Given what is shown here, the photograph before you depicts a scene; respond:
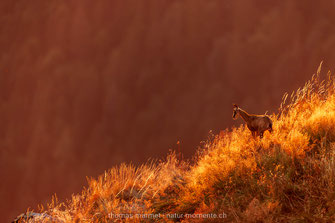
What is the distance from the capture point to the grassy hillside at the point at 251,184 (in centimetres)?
454

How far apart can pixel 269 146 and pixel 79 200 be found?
4305 mm

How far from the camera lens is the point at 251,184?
514cm

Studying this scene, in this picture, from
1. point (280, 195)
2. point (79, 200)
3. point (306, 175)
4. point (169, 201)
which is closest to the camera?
point (280, 195)

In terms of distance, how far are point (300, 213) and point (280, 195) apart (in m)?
0.44

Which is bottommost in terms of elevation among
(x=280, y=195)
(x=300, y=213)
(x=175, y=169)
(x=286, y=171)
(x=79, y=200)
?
(x=300, y=213)

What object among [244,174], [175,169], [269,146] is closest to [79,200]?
[175,169]

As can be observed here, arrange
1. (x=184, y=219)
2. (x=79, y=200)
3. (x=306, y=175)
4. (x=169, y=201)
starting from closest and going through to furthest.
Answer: (x=306, y=175) → (x=184, y=219) → (x=169, y=201) → (x=79, y=200)

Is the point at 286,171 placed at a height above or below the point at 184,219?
above

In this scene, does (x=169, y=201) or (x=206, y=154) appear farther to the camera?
(x=206, y=154)

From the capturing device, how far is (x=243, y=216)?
4.47 metres

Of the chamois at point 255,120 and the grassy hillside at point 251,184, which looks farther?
the chamois at point 255,120

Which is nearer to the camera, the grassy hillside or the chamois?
the grassy hillside

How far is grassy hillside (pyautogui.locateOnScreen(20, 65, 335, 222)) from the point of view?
14.9 ft

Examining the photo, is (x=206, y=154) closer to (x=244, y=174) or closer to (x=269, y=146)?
(x=269, y=146)
